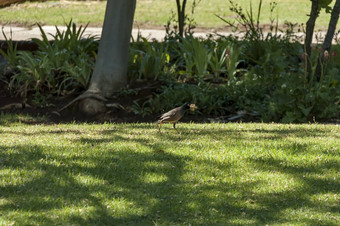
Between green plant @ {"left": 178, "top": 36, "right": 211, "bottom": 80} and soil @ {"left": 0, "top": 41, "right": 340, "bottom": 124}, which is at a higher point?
green plant @ {"left": 178, "top": 36, "right": 211, "bottom": 80}

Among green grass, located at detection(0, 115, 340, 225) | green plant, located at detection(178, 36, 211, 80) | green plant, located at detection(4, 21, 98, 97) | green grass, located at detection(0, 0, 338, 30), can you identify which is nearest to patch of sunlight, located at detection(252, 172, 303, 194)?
green grass, located at detection(0, 115, 340, 225)

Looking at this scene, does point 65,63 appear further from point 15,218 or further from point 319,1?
point 15,218

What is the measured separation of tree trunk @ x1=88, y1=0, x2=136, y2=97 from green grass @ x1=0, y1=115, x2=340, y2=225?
7.12 ft

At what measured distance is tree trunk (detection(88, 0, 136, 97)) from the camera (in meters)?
9.28

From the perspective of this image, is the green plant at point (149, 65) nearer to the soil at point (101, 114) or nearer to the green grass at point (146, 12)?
the soil at point (101, 114)

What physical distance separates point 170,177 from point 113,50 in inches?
165

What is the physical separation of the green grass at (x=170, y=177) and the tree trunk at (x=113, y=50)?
7.12 ft

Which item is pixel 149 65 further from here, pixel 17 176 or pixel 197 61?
pixel 17 176

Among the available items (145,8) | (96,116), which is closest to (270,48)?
(96,116)

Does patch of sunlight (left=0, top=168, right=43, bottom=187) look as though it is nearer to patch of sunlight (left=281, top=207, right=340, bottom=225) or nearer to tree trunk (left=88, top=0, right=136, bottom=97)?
patch of sunlight (left=281, top=207, right=340, bottom=225)

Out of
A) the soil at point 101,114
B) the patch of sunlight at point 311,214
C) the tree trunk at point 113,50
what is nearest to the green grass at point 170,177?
the patch of sunlight at point 311,214

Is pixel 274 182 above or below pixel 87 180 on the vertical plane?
above

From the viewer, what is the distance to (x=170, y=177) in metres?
5.55

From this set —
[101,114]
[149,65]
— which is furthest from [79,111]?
[149,65]
